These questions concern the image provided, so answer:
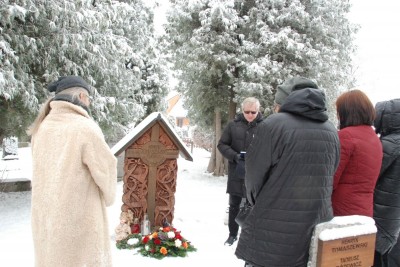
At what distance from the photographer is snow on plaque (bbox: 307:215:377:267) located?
235 cm

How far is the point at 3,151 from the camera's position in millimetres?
14594

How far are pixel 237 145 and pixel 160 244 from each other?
5.21 feet

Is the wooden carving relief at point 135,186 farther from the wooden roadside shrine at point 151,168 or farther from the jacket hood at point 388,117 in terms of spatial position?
the jacket hood at point 388,117

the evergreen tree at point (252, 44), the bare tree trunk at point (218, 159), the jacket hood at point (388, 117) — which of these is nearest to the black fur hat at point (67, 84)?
the jacket hood at point (388, 117)

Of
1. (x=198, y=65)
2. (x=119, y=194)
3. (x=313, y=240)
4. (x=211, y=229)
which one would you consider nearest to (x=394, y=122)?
(x=313, y=240)

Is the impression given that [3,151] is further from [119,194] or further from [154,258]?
[154,258]

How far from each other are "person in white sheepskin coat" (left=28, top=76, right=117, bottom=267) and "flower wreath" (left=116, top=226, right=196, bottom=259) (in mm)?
2062

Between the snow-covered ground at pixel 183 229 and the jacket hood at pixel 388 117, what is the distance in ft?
7.21

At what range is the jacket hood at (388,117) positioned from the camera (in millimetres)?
3245

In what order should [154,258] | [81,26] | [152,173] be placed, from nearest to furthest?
[154,258], [152,173], [81,26]

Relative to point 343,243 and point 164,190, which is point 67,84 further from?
point 164,190

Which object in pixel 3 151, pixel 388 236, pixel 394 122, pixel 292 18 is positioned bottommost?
pixel 3 151

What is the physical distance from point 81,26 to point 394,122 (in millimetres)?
5659

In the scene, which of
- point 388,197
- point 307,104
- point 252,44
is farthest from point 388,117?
point 252,44
